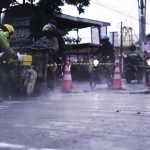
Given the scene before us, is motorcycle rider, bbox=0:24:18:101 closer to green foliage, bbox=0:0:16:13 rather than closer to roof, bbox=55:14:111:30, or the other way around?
green foliage, bbox=0:0:16:13

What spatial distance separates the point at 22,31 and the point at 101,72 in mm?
6907

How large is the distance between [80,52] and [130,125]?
90.0ft

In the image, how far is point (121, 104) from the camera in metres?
10.2

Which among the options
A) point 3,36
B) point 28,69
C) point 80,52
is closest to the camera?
point 3,36

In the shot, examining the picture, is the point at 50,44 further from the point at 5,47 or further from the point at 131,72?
the point at 131,72

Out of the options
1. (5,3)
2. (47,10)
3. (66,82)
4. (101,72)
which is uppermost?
(5,3)

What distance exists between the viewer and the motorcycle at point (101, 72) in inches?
680

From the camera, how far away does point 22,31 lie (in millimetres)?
23250

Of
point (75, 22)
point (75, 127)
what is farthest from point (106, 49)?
point (75, 22)

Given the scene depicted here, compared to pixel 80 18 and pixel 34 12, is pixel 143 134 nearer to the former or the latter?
pixel 34 12

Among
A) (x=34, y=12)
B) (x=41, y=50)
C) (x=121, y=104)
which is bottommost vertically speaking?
(x=121, y=104)

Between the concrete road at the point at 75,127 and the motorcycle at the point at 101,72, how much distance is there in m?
7.30

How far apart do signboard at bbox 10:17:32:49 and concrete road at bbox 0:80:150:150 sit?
1324cm

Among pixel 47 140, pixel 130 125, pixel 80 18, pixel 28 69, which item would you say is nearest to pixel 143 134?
pixel 130 125
